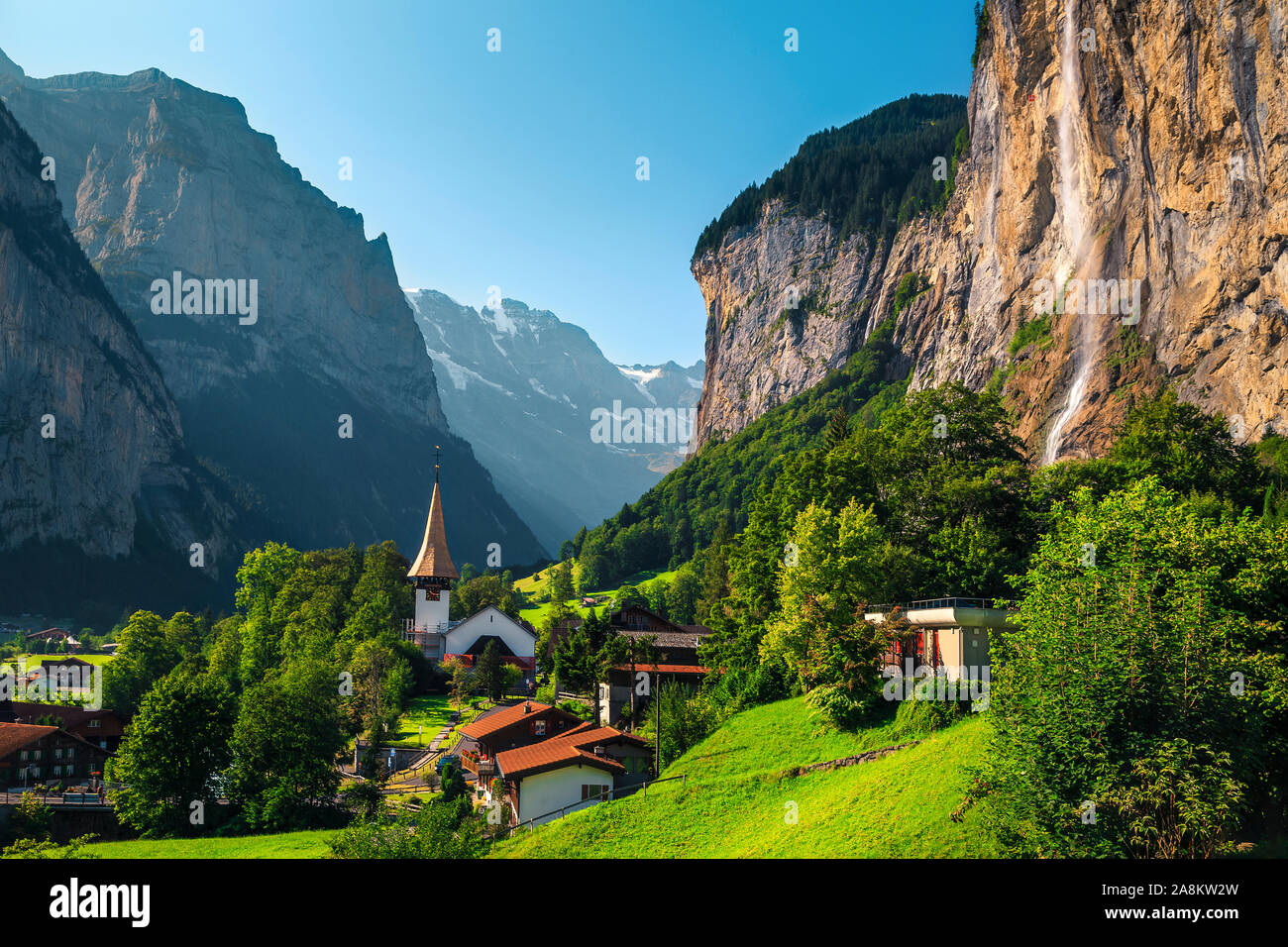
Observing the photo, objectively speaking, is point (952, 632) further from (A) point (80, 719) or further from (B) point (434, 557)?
(A) point (80, 719)

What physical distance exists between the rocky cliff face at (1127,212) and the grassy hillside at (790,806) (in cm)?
4140

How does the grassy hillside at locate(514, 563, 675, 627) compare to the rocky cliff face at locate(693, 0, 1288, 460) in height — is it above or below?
below

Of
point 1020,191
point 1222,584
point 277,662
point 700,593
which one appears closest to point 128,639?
point 277,662

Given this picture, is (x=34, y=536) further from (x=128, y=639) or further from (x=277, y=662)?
(x=277, y=662)

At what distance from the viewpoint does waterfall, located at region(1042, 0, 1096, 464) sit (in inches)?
3302

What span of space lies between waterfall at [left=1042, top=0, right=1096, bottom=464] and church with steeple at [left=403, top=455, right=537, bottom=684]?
5148 cm

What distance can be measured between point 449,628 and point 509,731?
4305 centimetres

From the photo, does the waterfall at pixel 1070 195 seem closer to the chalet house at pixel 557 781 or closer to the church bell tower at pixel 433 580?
the chalet house at pixel 557 781

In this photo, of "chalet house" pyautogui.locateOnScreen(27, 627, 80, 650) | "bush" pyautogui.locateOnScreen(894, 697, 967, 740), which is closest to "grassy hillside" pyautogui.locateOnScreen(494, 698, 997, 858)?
"bush" pyautogui.locateOnScreen(894, 697, 967, 740)

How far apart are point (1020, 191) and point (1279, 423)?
52.9 meters

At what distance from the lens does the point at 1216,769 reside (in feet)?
70.3

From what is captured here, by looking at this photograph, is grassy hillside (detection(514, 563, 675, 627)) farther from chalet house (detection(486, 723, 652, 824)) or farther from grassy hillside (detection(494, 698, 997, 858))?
grassy hillside (detection(494, 698, 997, 858))

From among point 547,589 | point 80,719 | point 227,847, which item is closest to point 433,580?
point 80,719
